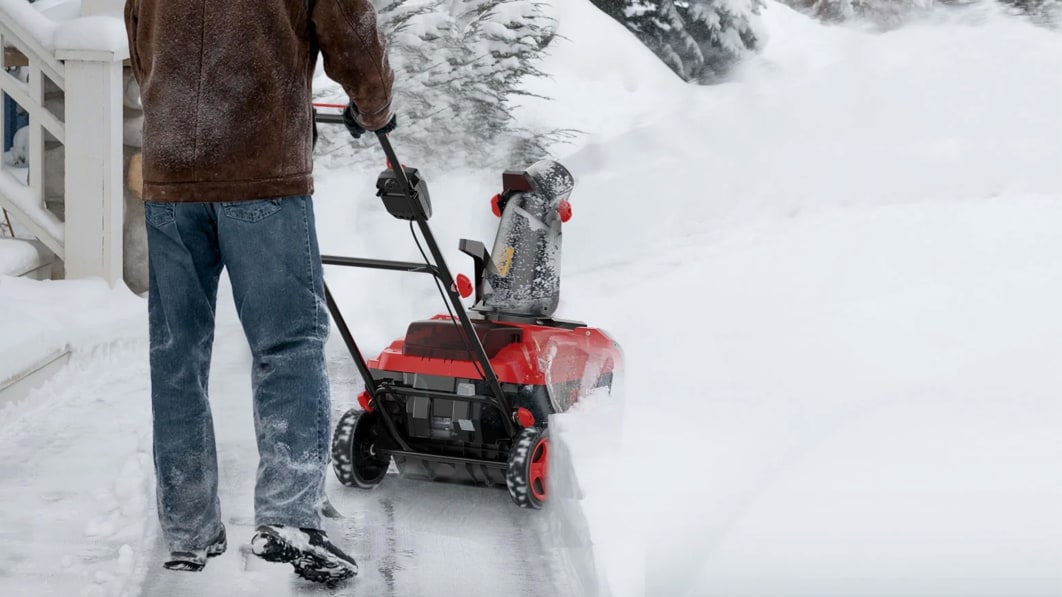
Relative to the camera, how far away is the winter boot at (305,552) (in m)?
2.59

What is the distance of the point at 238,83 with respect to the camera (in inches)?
98.5

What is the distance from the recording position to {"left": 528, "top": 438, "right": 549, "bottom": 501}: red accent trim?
11.1 feet

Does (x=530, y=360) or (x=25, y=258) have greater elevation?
(x=530, y=360)

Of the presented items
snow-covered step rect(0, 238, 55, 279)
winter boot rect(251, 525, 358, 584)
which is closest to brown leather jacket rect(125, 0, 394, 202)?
winter boot rect(251, 525, 358, 584)

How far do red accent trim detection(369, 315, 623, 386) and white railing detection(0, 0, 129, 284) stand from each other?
261 cm

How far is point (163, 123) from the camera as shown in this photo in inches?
100

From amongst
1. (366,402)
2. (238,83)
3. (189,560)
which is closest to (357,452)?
(366,402)

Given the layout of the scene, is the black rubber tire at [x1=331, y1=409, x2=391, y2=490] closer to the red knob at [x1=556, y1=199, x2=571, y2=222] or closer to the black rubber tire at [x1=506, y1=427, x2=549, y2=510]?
the black rubber tire at [x1=506, y1=427, x2=549, y2=510]

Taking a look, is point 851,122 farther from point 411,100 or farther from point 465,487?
point 465,487

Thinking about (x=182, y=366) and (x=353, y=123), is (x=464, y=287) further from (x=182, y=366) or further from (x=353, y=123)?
(x=182, y=366)

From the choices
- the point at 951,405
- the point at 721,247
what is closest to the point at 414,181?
the point at 951,405

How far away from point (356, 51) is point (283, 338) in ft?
2.12

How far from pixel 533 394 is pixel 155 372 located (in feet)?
3.89

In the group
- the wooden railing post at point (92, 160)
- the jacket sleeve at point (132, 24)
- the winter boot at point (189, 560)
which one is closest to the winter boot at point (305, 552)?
the winter boot at point (189, 560)
